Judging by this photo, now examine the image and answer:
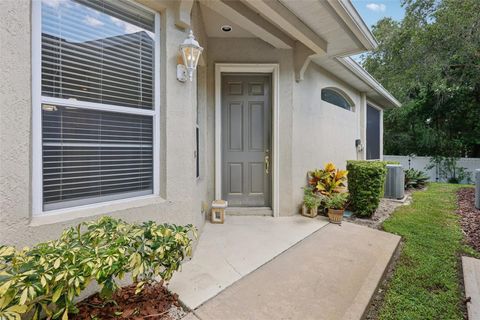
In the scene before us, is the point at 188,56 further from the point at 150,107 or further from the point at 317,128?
the point at 317,128

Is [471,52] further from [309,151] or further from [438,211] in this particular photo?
[309,151]

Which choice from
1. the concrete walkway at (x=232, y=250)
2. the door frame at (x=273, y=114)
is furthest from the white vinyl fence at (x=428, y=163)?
the concrete walkway at (x=232, y=250)

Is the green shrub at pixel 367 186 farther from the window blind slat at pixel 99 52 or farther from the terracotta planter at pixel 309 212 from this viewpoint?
the window blind slat at pixel 99 52

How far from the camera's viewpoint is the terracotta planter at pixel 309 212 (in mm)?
4270

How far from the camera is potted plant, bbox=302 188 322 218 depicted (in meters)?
4.21

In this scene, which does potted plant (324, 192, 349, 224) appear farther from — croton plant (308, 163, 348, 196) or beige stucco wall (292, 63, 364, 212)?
beige stucco wall (292, 63, 364, 212)

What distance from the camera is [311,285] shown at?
228 cm

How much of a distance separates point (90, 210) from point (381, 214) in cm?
502

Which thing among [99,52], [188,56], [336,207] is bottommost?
[336,207]

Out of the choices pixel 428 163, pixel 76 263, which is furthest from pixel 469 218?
pixel 428 163

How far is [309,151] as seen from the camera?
4836 mm

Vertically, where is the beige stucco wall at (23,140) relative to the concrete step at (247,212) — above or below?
above

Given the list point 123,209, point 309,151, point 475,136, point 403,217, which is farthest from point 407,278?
point 475,136

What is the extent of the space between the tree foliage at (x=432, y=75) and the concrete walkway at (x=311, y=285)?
29.0 feet
